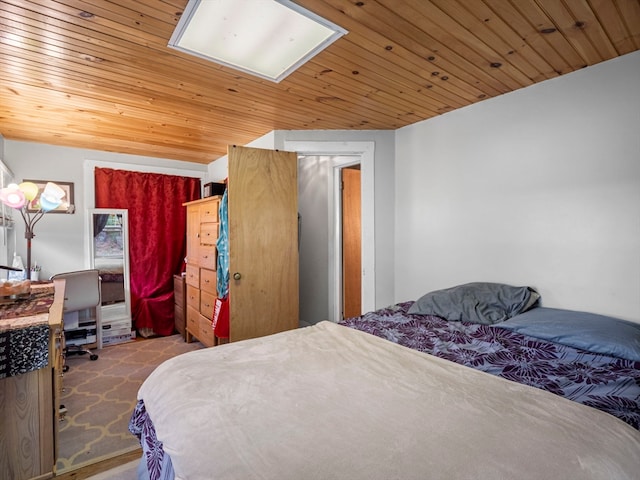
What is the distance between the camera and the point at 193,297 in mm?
3760

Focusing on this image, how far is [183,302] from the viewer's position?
13.2ft

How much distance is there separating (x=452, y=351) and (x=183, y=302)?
3297 mm

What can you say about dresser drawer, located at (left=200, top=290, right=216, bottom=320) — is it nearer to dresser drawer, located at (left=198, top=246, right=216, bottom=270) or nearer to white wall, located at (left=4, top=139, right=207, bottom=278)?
dresser drawer, located at (left=198, top=246, right=216, bottom=270)

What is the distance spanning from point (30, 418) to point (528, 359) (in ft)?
7.90

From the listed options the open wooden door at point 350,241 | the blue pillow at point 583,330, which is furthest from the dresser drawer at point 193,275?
the blue pillow at point 583,330

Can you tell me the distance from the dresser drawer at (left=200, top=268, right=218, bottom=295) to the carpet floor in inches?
31.8

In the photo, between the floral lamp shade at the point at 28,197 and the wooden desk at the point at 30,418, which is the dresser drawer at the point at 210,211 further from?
the wooden desk at the point at 30,418

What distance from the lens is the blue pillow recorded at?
1548 millimetres

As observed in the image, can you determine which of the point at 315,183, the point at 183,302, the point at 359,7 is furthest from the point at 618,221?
the point at 183,302

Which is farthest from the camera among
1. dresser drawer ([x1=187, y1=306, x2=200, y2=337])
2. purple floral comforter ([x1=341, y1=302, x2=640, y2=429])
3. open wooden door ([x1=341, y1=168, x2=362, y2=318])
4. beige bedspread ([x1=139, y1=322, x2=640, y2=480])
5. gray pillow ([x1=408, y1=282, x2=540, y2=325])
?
open wooden door ([x1=341, y1=168, x2=362, y2=318])

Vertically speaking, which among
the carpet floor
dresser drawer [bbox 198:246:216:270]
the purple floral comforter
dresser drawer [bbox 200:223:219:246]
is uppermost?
dresser drawer [bbox 200:223:219:246]

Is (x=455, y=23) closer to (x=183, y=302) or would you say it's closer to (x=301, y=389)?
(x=301, y=389)

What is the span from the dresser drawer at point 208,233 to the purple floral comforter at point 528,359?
5.78 feet

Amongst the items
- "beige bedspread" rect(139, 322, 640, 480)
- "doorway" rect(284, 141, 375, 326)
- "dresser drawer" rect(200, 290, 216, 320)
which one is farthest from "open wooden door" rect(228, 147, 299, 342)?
"beige bedspread" rect(139, 322, 640, 480)
